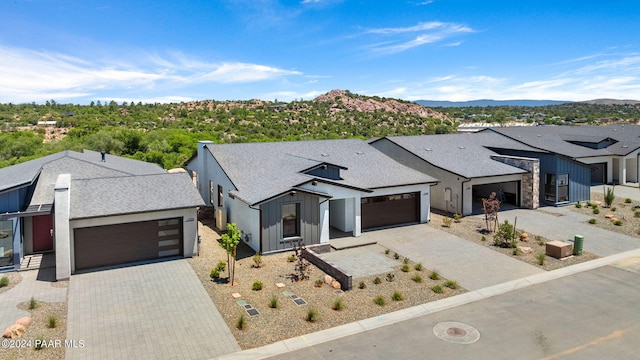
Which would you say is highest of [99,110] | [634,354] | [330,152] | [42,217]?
[99,110]

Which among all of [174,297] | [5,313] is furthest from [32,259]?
[174,297]

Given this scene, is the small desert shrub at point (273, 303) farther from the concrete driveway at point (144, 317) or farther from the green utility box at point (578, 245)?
the green utility box at point (578, 245)

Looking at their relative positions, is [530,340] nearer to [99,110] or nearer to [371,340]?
[371,340]

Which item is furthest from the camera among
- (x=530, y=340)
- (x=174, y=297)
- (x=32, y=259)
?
(x=32, y=259)

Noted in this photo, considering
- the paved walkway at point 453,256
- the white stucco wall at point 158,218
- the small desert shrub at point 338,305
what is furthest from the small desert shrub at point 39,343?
the paved walkway at point 453,256

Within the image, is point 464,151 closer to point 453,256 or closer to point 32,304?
point 453,256

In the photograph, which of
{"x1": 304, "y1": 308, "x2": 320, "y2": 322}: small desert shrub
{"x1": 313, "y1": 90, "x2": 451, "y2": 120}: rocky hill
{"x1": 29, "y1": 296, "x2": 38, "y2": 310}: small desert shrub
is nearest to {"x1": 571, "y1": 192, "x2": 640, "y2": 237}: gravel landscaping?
{"x1": 304, "y1": 308, "x2": 320, "y2": 322}: small desert shrub
